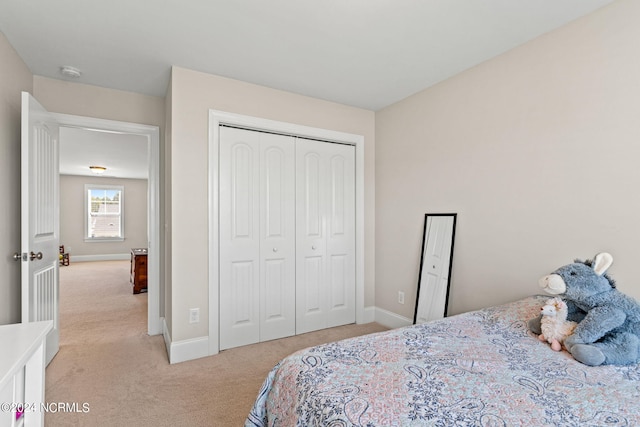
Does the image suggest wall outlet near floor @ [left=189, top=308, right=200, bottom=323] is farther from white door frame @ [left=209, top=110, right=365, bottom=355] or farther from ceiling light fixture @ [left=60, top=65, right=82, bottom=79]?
ceiling light fixture @ [left=60, top=65, right=82, bottom=79]

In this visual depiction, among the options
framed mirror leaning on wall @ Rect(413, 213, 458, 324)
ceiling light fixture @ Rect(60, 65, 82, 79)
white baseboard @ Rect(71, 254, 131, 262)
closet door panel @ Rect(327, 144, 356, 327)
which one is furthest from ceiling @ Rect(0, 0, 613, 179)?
white baseboard @ Rect(71, 254, 131, 262)

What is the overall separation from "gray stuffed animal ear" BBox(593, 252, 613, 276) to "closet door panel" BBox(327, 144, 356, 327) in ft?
7.45

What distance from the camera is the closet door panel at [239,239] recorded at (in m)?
2.88

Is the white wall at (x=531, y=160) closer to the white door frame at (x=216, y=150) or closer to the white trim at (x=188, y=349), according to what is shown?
the white door frame at (x=216, y=150)

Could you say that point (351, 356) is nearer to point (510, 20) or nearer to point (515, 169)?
point (515, 169)

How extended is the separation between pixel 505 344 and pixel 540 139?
1.44m

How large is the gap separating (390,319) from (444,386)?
2448 mm

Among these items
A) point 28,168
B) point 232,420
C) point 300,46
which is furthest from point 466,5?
point 28,168

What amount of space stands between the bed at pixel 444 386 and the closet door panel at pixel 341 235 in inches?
76.1

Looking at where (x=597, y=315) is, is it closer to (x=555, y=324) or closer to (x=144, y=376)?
(x=555, y=324)

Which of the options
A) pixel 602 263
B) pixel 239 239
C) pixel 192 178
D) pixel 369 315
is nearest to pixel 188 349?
pixel 239 239

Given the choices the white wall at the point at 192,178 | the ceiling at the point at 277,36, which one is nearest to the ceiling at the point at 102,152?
the ceiling at the point at 277,36

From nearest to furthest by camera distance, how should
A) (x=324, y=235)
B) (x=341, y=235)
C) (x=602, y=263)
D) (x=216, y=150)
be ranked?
(x=602, y=263)
(x=216, y=150)
(x=324, y=235)
(x=341, y=235)

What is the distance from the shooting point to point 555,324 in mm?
1508
